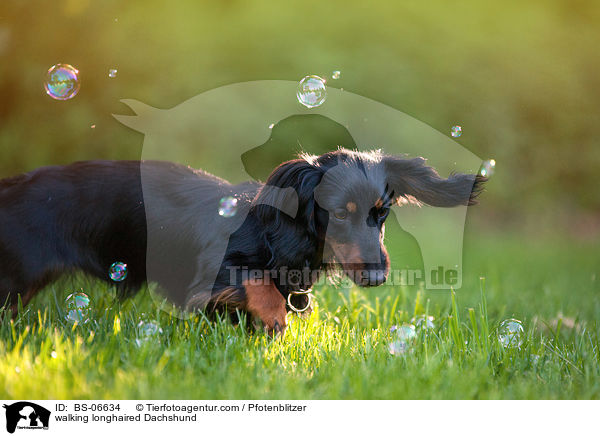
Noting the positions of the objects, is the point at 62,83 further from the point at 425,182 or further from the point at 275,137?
the point at 275,137

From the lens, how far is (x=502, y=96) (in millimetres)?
7266

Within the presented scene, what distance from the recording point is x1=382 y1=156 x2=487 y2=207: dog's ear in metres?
3.10

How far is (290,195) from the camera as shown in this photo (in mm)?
2814

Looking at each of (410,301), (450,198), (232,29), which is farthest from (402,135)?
(450,198)

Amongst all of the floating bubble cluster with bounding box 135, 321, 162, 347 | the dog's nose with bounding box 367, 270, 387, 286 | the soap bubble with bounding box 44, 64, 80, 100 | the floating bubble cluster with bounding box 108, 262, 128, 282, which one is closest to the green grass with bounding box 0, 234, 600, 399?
the floating bubble cluster with bounding box 135, 321, 162, 347

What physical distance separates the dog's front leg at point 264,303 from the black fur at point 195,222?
56mm

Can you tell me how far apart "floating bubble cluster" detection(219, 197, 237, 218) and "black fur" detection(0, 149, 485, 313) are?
0.05m

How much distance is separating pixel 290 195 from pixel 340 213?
284mm

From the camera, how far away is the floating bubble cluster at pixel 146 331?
250cm

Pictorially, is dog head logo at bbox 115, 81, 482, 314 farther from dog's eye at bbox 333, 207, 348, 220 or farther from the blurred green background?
dog's eye at bbox 333, 207, 348, 220

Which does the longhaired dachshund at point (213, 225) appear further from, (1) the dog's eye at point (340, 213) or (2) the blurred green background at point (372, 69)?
(2) the blurred green background at point (372, 69)
